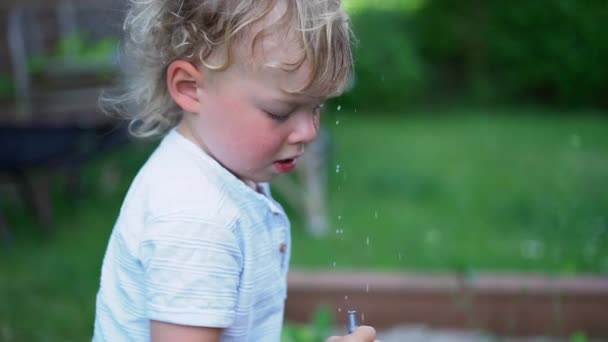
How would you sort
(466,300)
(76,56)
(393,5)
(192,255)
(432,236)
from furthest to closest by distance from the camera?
1. (393,5)
2. (76,56)
3. (432,236)
4. (466,300)
5. (192,255)

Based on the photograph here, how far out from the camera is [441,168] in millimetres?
6633

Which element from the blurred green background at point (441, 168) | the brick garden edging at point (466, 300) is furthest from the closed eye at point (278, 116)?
the brick garden edging at point (466, 300)

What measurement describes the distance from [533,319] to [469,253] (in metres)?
1.10

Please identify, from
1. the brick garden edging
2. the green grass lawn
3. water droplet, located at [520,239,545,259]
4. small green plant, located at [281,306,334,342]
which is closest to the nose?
small green plant, located at [281,306,334,342]

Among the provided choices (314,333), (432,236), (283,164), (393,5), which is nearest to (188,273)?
(283,164)

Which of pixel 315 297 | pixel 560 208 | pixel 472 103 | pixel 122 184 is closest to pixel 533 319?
pixel 315 297

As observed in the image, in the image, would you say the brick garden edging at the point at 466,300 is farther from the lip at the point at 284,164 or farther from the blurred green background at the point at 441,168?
the lip at the point at 284,164

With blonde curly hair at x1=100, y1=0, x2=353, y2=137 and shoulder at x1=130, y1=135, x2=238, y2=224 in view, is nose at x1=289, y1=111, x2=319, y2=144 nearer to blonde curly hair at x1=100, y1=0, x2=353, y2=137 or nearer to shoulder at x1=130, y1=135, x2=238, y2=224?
blonde curly hair at x1=100, y1=0, x2=353, y2=137

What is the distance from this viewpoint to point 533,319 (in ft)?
10.7

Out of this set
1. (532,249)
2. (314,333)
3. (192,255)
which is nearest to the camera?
(192,255)

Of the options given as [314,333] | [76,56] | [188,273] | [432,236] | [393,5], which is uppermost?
[393,5]

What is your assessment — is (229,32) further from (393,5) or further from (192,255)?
(393,5)

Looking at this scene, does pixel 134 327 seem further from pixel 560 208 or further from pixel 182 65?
pixel 560 208

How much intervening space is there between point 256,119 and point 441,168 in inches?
210
